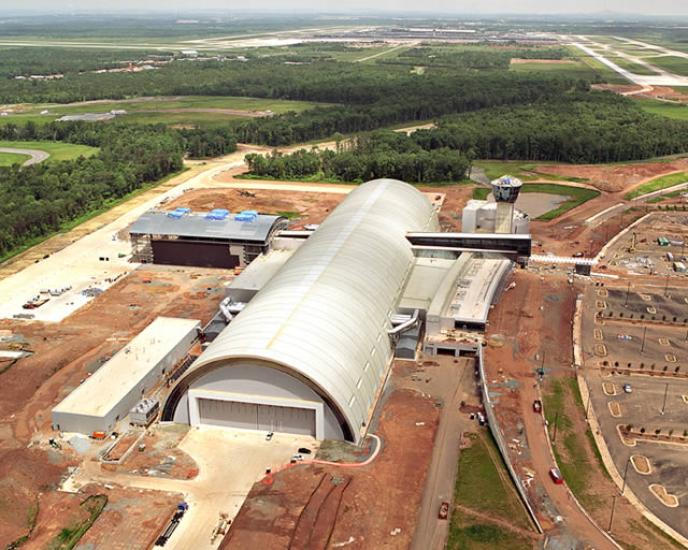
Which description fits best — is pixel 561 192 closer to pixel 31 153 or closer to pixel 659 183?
pixel 659 183

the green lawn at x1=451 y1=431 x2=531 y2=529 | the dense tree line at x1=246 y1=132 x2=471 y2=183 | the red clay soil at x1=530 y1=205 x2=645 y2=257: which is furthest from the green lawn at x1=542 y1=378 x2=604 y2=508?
the dense tree line at x1=246 y1=132 x2=471 y2=183

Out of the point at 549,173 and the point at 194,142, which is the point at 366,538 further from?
the point at 194,142

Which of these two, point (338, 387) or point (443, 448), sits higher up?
point (338, 387)

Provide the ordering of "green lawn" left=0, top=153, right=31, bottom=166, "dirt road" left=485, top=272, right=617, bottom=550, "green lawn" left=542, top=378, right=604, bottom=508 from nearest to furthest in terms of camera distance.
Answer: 1. "dirt road" left=485, top=272, right=617, bottom=550
2. "green lawn" left=542, top=378, right=604, bottom=508
3. "green lawn" left=0, top=153, right=31, bottom=166

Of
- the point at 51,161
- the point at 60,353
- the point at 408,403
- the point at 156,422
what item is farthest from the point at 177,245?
the point at 51,161

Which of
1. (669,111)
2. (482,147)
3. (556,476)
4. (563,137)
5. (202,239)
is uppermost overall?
(563,137)

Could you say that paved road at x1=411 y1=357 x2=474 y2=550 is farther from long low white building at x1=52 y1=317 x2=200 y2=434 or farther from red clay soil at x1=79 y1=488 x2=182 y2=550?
long low white building at x1=52 y1=317 x2=200 y2=434

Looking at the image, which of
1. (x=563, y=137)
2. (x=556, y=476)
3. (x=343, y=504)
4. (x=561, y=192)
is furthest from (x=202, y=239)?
(x=563, y=137)
